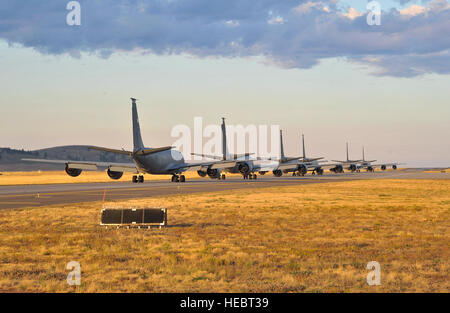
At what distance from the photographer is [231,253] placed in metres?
15.4

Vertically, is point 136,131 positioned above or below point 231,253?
above

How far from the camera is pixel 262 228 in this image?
21.5m

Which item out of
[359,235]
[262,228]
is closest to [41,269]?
[262,228]

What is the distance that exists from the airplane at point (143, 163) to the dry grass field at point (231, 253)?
32.5 metres

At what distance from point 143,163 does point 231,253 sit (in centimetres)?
4948

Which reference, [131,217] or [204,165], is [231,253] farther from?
[204,165]

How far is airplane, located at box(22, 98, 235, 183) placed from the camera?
61606mm

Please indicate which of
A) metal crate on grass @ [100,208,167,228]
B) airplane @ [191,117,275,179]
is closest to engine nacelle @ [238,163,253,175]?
airplane @ [191,117,275,179]

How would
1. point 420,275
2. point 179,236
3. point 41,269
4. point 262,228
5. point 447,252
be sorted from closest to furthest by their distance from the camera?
1. point 420,275
2. point 41,269
3. point 447,252
4. point 179,236
5. point 262,228

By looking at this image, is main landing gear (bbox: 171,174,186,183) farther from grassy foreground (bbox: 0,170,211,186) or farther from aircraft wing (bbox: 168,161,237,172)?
grassy foreground (bbox: 0,170,211,186)

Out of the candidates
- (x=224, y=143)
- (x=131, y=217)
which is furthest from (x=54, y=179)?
(x=131, y=217)

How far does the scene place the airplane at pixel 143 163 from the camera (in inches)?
2425
